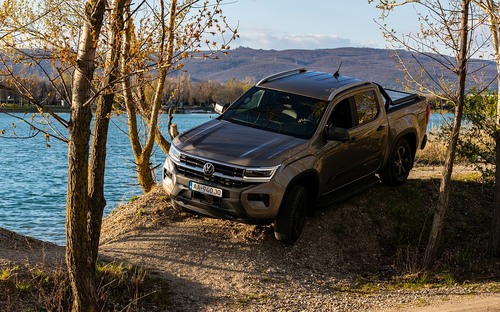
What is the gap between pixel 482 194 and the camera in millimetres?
14453

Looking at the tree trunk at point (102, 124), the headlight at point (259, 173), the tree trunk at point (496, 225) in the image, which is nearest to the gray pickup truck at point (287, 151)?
the headlight at point (259, 173)

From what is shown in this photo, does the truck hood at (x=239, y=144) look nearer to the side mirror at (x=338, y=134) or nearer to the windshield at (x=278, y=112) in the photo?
the windshield at (x=278, y=112)

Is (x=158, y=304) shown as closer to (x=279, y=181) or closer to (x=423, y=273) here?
(x=279, y=181)

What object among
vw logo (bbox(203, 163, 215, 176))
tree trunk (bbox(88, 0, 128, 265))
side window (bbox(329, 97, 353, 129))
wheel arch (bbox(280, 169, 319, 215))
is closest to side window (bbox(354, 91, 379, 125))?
side window (bbox(329, 97, 353, 129))

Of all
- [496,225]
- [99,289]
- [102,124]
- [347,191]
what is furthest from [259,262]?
[496,225]

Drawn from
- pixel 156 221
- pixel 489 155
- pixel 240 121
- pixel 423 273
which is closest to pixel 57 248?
pixel 156 221

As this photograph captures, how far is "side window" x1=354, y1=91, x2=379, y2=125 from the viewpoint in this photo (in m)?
11.4

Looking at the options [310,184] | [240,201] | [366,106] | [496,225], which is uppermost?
[366,106]

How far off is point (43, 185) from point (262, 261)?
21151mm

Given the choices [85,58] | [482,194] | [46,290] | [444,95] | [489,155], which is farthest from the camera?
[482,194]

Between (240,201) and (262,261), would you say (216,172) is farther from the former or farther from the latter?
(262,261)

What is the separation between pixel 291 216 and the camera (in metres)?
9.62

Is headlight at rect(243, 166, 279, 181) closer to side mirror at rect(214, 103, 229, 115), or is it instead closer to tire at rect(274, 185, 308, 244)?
tire at rect(274, 185, 308, 244)

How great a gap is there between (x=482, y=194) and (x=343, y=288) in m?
6.09
